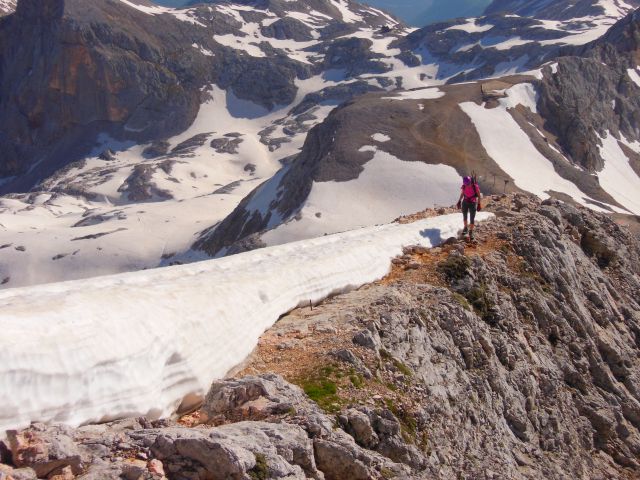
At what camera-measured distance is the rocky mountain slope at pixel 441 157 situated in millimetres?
63594

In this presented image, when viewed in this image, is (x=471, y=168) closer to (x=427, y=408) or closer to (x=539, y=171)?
(x=539, y=171)

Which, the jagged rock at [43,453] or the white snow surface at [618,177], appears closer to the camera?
the jagged rock at [43,453]

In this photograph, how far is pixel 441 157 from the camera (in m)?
71.4

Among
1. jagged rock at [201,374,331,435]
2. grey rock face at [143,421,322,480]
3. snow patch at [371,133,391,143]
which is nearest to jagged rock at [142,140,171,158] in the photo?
snow patch at [371,133,391,143]

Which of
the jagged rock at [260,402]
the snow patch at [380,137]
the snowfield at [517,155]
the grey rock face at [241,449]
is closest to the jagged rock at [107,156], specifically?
the snowfield at [517,155]

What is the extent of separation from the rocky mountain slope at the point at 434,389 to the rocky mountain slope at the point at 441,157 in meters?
34.9

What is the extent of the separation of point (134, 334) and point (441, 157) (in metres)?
65.8

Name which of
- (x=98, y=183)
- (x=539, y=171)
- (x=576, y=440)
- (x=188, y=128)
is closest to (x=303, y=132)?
(x=188, y=128)

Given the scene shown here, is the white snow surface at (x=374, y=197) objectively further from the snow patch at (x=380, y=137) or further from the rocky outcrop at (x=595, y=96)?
the rocky outcrop at (x=595, y=96)

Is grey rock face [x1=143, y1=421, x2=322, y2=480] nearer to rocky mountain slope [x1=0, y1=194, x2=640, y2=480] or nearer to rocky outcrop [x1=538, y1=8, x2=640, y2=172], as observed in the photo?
rocky mountain slope [x1=0, y1=194, x2=640, y2=480]

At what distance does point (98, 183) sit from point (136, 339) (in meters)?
135

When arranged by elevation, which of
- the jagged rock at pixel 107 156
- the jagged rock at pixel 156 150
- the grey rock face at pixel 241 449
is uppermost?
the grey rock face at pixel 241 449

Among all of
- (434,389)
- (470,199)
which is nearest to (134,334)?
(434,389)

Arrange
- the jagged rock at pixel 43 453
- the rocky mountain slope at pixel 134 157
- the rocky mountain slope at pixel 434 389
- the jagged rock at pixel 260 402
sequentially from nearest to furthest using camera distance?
the jagged rock at pixel 43 453 < the rocky mountain slope at pixel 434 389 < the jagged rock at pixel 260 402 < the rocky mountain slope at pixel 134 157
